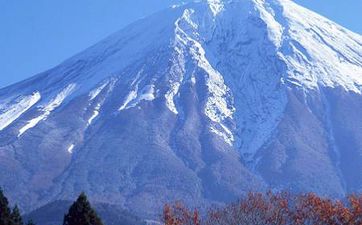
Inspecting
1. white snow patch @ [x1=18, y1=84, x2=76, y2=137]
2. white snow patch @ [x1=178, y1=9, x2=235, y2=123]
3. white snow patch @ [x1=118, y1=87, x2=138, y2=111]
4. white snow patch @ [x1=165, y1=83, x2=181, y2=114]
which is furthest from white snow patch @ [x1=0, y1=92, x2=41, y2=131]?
white snow patch @ [x1=178, y1=9, x2=235, y2=123]

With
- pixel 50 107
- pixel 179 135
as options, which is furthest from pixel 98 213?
pixel 50 107

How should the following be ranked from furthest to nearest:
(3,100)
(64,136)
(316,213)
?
(3,100), (64,136), (316,213)

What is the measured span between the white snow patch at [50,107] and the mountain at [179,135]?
0.97 feet

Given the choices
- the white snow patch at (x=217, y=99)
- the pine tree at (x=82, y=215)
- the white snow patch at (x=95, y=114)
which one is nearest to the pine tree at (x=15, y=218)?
the pine tree at (x=82, y=215)

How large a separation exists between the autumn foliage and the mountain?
88.4m

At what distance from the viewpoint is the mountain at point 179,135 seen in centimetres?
15000

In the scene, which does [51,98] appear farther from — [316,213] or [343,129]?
[316,213]

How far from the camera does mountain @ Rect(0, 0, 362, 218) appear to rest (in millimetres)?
150000

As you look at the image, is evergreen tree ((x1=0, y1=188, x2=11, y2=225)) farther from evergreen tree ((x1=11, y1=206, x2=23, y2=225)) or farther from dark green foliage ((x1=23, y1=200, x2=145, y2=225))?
dark green foliage ((x1=23, y1=200, x2=145, y2=225))

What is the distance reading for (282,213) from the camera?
41.7 m

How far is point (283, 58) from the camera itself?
656 ft

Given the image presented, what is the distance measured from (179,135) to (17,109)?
38347 millimetres

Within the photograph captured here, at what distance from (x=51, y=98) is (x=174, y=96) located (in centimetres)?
2526

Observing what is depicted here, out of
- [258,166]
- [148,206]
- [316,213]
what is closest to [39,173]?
[148,206]
